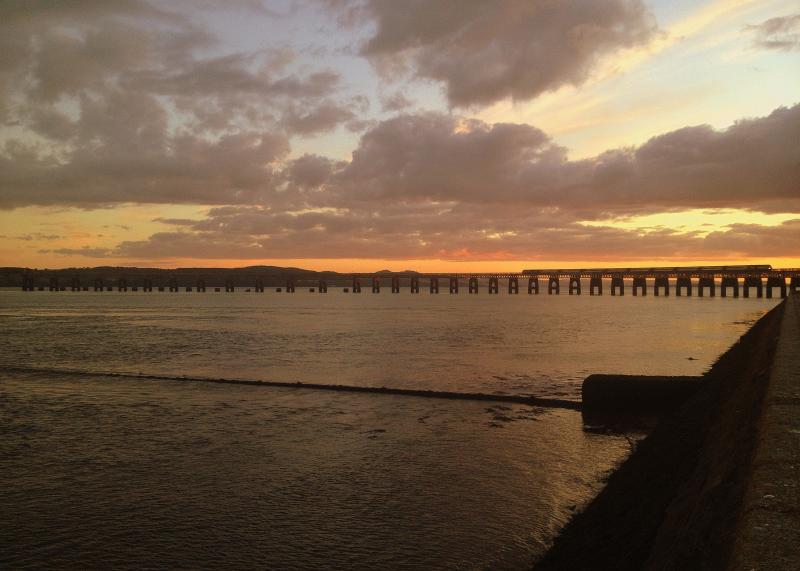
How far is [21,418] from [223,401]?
4.79 m

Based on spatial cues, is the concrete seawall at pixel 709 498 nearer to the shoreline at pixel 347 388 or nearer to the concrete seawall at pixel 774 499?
the concrete seawall at pixel 774 499

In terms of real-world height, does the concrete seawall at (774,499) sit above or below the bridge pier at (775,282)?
below

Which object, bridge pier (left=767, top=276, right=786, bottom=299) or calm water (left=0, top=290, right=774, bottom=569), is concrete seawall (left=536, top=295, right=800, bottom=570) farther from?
bridge pier (left=767, top=276, right=786, bottom=299)

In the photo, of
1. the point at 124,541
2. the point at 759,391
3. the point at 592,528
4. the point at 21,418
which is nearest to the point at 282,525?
the point at 124,541

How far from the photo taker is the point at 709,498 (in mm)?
4730

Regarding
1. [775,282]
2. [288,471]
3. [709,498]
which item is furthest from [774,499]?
[775,282]

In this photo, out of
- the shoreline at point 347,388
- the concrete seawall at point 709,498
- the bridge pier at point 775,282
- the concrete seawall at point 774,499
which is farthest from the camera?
the bridge pier at point 775,282

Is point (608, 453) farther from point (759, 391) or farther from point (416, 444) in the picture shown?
point (759, 391)

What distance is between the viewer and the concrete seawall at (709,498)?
3.47 meters

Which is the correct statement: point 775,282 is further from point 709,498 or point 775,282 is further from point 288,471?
point 709,498

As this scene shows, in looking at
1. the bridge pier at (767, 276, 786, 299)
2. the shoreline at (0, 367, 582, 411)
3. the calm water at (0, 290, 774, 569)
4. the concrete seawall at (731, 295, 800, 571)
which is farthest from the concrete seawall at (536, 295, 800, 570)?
the bridge pier at (767, 276, 786, 299)

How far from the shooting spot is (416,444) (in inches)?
484

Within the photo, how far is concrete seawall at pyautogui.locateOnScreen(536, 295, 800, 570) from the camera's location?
3.47 m

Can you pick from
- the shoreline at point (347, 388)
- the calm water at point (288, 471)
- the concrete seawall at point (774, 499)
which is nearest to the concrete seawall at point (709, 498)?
the concrete seawall at point (774, 499)
